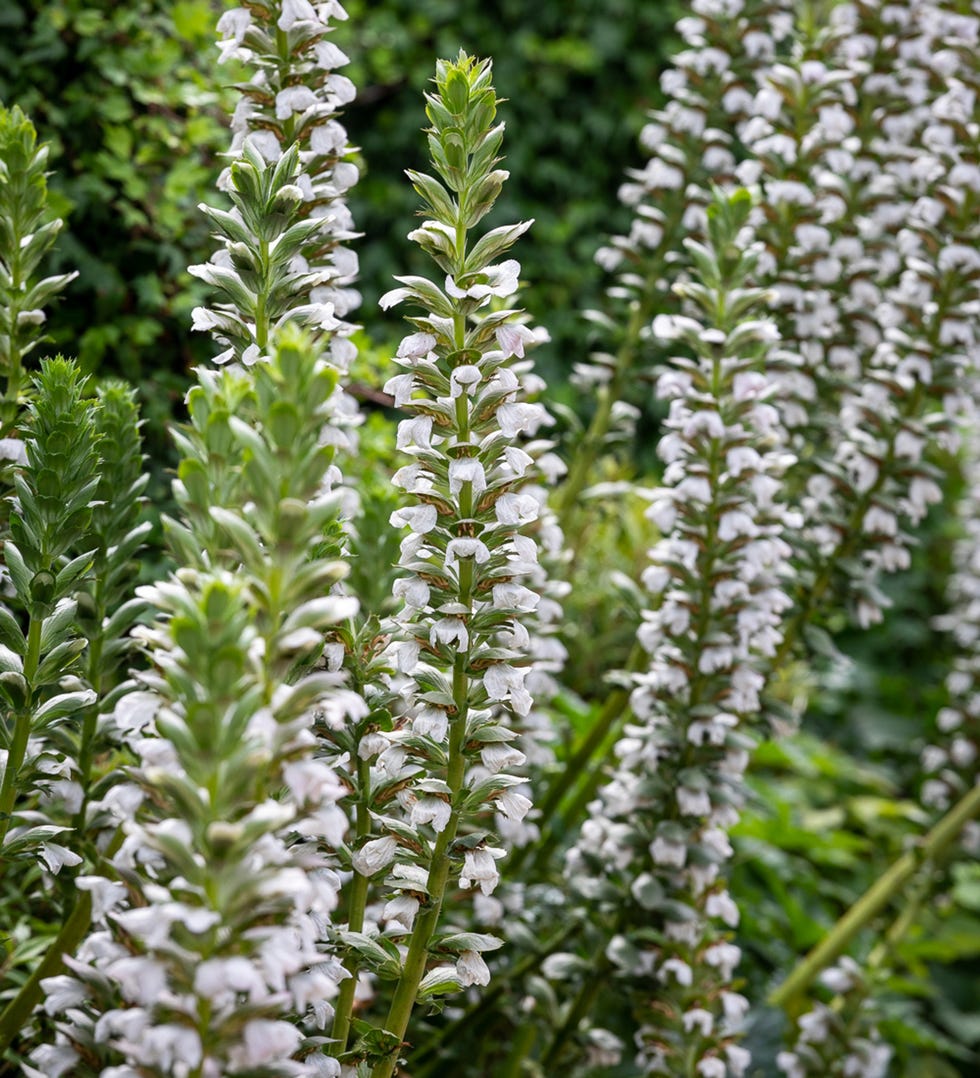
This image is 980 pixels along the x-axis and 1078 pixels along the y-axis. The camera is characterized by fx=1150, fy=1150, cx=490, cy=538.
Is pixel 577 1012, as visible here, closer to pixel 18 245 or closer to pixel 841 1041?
pixel 841 1041


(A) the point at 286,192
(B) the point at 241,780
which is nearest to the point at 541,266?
(A) the point at 286,192

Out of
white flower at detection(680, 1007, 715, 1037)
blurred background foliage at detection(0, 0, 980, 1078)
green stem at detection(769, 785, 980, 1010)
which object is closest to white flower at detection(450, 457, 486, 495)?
blurred background foliage at detection(0, 0, 980, 1078)

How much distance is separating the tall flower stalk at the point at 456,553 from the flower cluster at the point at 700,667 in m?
0.60

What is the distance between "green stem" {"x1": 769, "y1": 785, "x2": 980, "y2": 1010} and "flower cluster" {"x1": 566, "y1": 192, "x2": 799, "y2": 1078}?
827mm

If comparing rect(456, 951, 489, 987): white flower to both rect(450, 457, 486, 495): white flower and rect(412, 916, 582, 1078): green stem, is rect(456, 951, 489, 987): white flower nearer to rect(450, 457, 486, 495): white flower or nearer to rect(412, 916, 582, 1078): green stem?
rect(450, 457, 486, 495): white flower

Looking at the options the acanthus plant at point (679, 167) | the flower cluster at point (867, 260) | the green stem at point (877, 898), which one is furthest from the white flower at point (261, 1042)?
the green stem at point (877, 898)

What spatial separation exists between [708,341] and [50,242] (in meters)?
1.07

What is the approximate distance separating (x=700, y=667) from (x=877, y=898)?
4.50 ft

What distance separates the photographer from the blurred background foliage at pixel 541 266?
2.57 metres

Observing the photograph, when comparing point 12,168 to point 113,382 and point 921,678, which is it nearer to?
point 113,382

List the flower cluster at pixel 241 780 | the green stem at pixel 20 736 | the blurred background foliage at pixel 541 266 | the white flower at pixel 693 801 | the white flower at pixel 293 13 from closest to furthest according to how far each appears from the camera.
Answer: the flower cluster at pixel 241 780 < the green stem at pixel 20 736 < the white flower at pixel 293 13 < the white flower at pixel 693 801 < the blurred background foliage at pixel 541 266

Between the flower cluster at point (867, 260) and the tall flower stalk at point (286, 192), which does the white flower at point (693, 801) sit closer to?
the flower cluster at point (867, 260)

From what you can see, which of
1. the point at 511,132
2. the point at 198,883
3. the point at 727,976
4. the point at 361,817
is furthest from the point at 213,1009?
the point at 511,132

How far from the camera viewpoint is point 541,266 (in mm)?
5227
